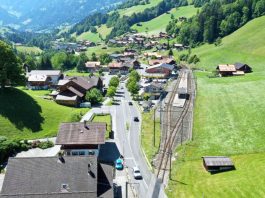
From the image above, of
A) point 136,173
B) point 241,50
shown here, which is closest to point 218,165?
point 136,173

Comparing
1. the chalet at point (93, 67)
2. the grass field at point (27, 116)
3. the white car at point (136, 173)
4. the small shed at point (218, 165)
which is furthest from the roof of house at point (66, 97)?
the chalet at point (93, 67)

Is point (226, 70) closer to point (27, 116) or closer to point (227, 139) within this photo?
point (227, 139)

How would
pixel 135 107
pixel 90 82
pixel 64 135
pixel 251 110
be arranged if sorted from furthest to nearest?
pixel 90 82, pixel 135 107, pixel 251 110, pixel 64 135

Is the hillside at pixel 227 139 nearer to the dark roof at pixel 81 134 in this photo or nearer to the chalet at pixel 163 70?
the dark roof at pixel 81 134

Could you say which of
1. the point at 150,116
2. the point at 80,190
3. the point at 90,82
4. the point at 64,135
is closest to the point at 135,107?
the point at 150,116

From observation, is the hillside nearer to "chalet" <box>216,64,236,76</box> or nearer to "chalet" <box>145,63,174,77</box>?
"chalet" <box>216,64,236,76</box>

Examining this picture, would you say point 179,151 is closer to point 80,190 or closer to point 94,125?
point 94,125
